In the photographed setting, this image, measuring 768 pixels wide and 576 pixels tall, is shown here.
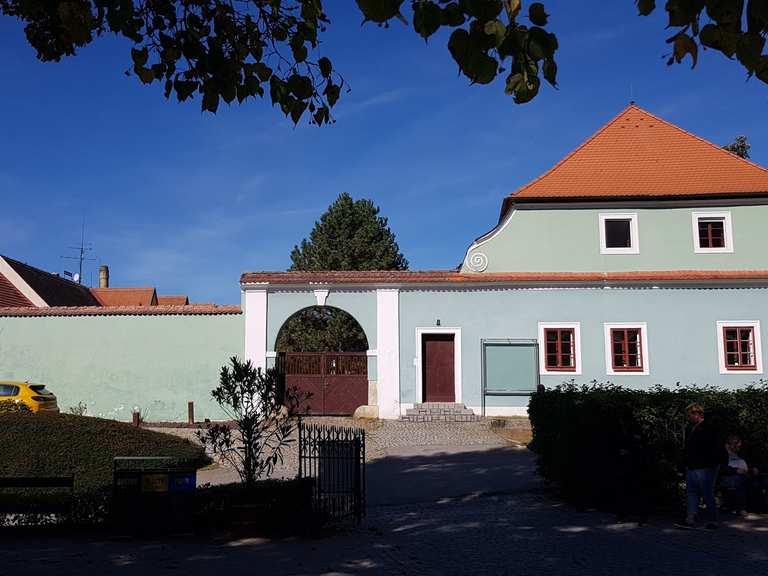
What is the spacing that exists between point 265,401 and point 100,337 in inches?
577

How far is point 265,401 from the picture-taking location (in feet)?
29.9

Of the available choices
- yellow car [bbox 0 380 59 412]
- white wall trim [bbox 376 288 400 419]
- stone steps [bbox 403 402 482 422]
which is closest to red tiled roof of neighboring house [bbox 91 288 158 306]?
yellow car [bbox 0 380 59 412]

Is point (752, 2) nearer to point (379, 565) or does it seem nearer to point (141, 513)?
point (379, 565)

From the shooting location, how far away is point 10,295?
3016 cm

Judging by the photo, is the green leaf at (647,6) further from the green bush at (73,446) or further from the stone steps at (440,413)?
the stone steps at (440,413)

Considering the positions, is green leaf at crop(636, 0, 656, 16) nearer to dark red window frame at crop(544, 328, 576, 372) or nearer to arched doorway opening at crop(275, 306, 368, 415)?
arched doorway opening at crop(275, 306, 368, 415)

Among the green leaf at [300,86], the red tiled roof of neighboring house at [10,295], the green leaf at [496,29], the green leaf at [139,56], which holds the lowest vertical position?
the green leaf at [496,29]

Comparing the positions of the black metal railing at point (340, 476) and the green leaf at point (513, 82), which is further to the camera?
the black metal railing at point (340, 476)

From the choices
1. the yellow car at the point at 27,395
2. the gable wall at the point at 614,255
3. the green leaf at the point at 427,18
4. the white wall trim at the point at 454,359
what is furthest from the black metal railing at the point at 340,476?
the gable wall at the point at 614,255

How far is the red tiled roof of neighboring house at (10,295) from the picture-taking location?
2933cm

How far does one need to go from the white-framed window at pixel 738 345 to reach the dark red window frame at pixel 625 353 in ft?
7.65

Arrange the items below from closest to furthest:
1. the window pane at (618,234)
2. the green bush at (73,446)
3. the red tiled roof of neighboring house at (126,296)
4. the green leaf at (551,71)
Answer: the green leaf at (551,71) → the green bush at (73,446) → the window pane at (618,234) → the red tiled roof of neighboring house at (126,296)

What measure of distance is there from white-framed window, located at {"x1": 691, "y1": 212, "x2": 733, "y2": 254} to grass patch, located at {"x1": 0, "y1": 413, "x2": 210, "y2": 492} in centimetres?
1689

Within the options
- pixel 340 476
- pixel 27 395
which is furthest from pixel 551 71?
pixel 27 395
